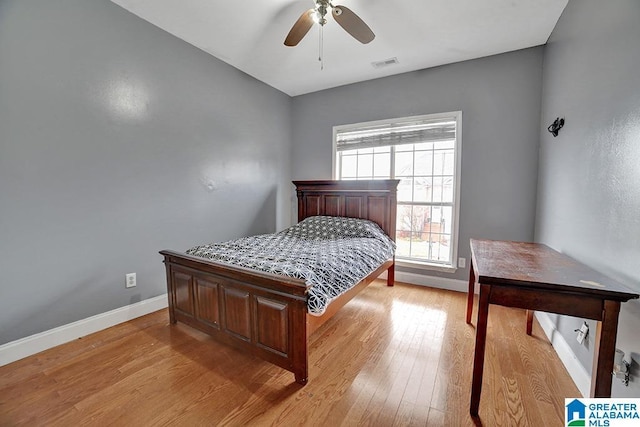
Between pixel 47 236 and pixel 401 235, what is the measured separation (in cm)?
346

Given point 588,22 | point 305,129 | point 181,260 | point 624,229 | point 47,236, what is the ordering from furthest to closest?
point 305,129 < point 181,260 < point 47,236 < point 588,22 < point 624,229

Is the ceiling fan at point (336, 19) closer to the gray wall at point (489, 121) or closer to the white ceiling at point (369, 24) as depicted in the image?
the white ceiling at point (369, 24)

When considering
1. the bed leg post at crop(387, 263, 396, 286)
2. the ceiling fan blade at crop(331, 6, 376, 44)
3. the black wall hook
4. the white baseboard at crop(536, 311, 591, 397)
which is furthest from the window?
the ceiling fan blade at crop(331, 6, 376, 44)

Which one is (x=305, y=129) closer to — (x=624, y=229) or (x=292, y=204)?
(x=292, y=204)

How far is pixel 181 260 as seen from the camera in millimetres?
2051

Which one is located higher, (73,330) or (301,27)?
(301,27)

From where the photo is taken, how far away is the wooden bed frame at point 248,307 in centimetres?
153

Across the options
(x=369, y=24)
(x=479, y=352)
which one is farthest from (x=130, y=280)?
(x=369, y=24)

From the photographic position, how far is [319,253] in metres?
2.20

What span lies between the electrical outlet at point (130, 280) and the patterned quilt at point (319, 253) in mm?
627

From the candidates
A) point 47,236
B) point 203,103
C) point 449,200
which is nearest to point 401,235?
point 449,200

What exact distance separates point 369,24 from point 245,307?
257 cm

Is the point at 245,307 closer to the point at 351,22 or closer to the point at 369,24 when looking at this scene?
the point at 351,22

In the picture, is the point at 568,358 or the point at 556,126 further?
the point at 556,126
